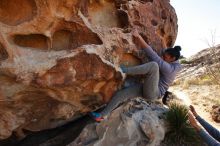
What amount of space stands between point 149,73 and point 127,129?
1378 mm

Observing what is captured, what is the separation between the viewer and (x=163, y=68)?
21.2 feet

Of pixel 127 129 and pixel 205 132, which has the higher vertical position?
pixel 127 129

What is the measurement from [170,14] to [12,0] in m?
3.71

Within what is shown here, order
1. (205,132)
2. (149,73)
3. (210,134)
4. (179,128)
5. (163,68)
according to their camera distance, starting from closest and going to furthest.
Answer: (149,73) < (163,68) < (205,132) < (179,128) < (210,134)

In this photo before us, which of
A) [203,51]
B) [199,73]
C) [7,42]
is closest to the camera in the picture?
[7,42]

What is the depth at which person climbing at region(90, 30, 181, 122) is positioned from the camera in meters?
6.09

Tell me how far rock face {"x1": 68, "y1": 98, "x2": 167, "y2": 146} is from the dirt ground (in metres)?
4.97

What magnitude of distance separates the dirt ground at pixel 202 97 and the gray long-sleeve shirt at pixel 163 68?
5552mm

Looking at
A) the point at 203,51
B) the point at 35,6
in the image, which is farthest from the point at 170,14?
the point at 203,51

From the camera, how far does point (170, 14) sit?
760 cm

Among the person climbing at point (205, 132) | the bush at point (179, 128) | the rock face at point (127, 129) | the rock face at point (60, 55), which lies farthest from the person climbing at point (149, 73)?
the person climbing at point (205, 132)

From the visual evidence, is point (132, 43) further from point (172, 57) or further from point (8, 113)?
point (8, 113)

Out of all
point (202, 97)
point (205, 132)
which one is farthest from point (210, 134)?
point (202, 97)

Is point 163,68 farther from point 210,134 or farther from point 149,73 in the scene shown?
point 210,134
